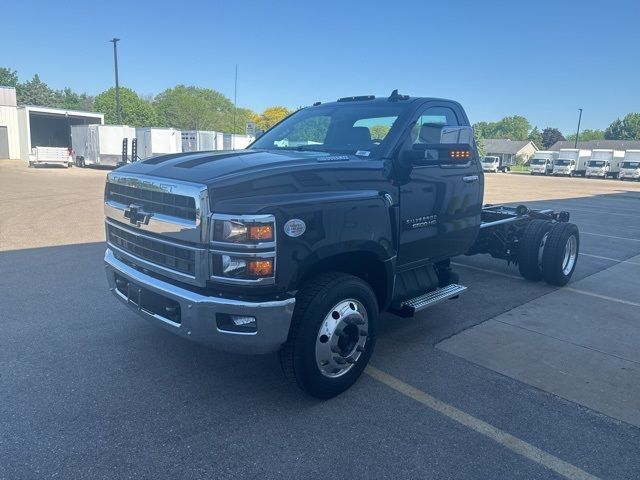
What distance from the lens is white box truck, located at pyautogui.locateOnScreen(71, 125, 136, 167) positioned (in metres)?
31.0

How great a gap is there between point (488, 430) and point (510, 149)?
109877 millimetres

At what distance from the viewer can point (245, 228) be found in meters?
2.86

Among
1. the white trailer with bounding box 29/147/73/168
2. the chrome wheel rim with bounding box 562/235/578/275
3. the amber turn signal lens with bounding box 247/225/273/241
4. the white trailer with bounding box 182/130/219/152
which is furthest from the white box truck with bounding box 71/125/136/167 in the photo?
the amber turn signal lens with bounding box 247/225/273/241

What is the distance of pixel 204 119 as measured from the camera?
95.6 meters

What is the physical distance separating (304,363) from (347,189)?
1.23 meters

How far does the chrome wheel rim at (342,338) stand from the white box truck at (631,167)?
175ft

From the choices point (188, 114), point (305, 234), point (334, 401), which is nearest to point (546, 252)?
point (334, 401)

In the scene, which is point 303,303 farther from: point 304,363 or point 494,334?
point 494,334

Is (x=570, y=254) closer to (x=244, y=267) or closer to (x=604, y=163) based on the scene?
(x=244, y=267)

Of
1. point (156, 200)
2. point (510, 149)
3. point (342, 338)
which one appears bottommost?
point (342, 338)

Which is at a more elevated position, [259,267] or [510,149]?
[510,149]

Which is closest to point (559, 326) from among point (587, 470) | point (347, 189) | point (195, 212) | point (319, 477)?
point (587, 470)

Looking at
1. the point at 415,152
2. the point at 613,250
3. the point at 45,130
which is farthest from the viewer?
the point at 45,130

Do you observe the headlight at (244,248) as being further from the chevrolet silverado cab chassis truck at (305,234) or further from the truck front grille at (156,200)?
the truck front grille at (156,200)
